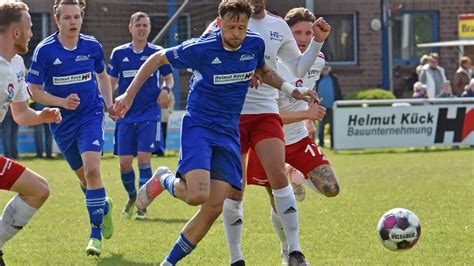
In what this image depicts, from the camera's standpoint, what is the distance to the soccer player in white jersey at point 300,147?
875 centimetres

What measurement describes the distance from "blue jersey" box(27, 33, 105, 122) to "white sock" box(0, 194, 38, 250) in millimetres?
2034

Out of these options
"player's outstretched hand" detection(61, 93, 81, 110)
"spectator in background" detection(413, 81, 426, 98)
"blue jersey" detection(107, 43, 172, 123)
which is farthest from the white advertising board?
"player's outstretched hand" detection(61, 93, 81, 110)

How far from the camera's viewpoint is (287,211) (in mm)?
8164

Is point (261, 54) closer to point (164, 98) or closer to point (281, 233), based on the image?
point (281, 233)

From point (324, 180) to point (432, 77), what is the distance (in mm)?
17143

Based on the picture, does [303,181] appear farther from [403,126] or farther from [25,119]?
[403,126]

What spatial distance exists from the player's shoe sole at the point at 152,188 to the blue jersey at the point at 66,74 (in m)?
0.88

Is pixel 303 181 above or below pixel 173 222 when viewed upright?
above

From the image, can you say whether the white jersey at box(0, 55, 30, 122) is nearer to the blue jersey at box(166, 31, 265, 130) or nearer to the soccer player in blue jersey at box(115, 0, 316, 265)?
the soccer player in blue jersey at box(115, 0, 316, 265)

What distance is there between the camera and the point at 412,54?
107ft

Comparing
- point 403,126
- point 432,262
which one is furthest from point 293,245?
point 403,126

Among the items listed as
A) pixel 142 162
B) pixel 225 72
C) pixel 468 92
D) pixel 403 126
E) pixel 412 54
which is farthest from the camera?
pixel 412 54

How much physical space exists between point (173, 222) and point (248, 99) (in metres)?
3.47

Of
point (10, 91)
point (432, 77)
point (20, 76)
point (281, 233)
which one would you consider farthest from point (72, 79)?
point (432, 77)
